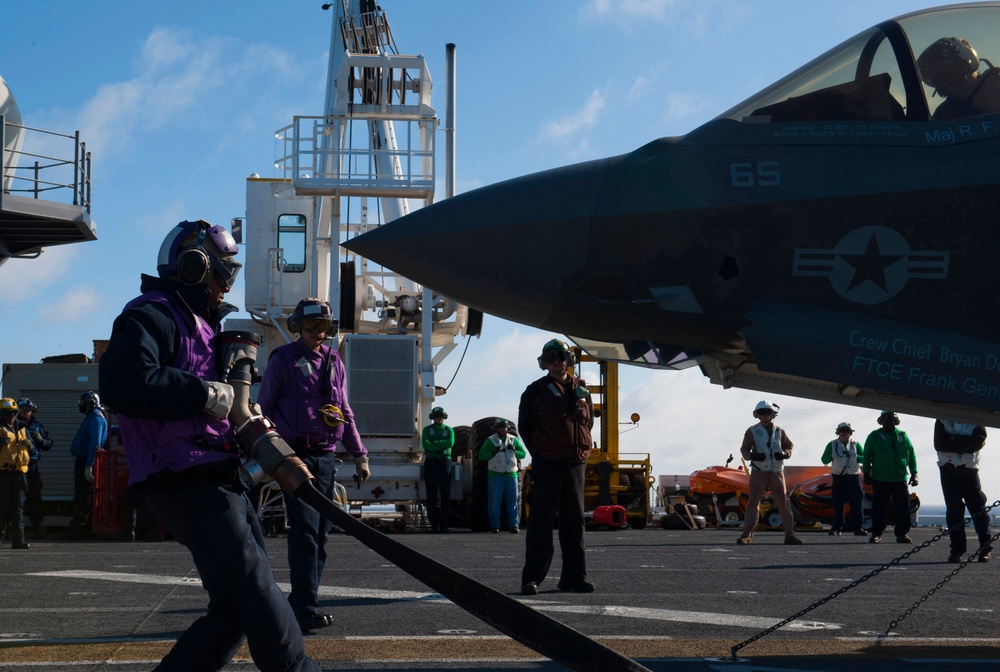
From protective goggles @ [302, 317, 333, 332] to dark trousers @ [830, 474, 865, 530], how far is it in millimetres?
13926

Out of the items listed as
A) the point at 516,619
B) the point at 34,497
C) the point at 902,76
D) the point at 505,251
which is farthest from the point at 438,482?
the point at 516,619

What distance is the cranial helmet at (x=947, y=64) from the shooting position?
4.88 metres

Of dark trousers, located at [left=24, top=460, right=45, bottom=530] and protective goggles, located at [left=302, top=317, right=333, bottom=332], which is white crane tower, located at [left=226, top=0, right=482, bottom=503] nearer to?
dark trousers, located at [left=24, top=460, right=45, bottom=530]

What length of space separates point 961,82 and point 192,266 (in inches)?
126

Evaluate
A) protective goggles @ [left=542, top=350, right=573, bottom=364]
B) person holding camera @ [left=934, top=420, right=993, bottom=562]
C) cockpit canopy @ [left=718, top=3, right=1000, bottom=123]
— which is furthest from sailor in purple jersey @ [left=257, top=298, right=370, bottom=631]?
person holding camera @ [left=934, top=420, right=993, bottom=562]

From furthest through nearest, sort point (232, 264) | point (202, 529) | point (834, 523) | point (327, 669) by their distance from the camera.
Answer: point (834, 523), point (327, 669), point (232, 264), point (202, 529)

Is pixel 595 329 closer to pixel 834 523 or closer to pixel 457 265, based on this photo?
pixel 457 265

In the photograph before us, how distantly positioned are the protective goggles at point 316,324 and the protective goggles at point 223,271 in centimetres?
280

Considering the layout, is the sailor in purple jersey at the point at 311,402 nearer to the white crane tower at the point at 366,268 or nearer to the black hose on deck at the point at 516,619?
the black hose on deck at the point at 516,619

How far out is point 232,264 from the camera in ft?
13.9

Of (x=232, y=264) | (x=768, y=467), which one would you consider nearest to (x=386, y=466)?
(x=768, y=467)

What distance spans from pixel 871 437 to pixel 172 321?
14147mm

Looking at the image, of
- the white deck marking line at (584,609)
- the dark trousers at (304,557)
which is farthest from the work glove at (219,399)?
the white deck marking line at (584,609)

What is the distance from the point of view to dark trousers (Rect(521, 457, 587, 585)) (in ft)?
28.3
